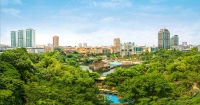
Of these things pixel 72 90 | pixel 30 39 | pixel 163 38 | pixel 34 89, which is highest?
pixel 163 38

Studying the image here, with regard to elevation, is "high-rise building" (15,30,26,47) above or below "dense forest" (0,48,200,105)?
above

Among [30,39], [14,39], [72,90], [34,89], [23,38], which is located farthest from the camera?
[14,39]

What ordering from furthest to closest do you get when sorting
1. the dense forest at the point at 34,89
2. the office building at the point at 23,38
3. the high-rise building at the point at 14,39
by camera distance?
the high-rise building at the point at 14,39
the office building at the point at 23,38
the dense forest at the point at 34,89

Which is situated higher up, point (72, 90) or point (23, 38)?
point (23, 38)

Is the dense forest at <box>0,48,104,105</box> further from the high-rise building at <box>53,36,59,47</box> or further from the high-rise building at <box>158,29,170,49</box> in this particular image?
the high-rise building at <box>53,36,59,47</box>

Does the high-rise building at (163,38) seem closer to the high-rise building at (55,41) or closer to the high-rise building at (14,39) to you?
the high-rise building at (14,39)

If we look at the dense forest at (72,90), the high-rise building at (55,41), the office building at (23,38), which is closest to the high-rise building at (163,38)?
the office building at (23,38)

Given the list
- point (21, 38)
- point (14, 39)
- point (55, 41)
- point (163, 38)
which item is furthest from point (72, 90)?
point (55, 41)

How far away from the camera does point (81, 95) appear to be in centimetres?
843

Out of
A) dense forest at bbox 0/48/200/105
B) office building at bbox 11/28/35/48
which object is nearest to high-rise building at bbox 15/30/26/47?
office building at bbox 11/28/35/48

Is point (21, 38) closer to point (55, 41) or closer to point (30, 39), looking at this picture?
point (30, 39)

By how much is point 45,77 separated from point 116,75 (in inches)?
167

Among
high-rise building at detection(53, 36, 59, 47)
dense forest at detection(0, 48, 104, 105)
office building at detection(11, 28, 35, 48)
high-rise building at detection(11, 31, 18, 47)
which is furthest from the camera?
high-rise building at detection(53, 36, 59, 47)

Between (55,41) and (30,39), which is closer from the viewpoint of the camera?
(30,39)
